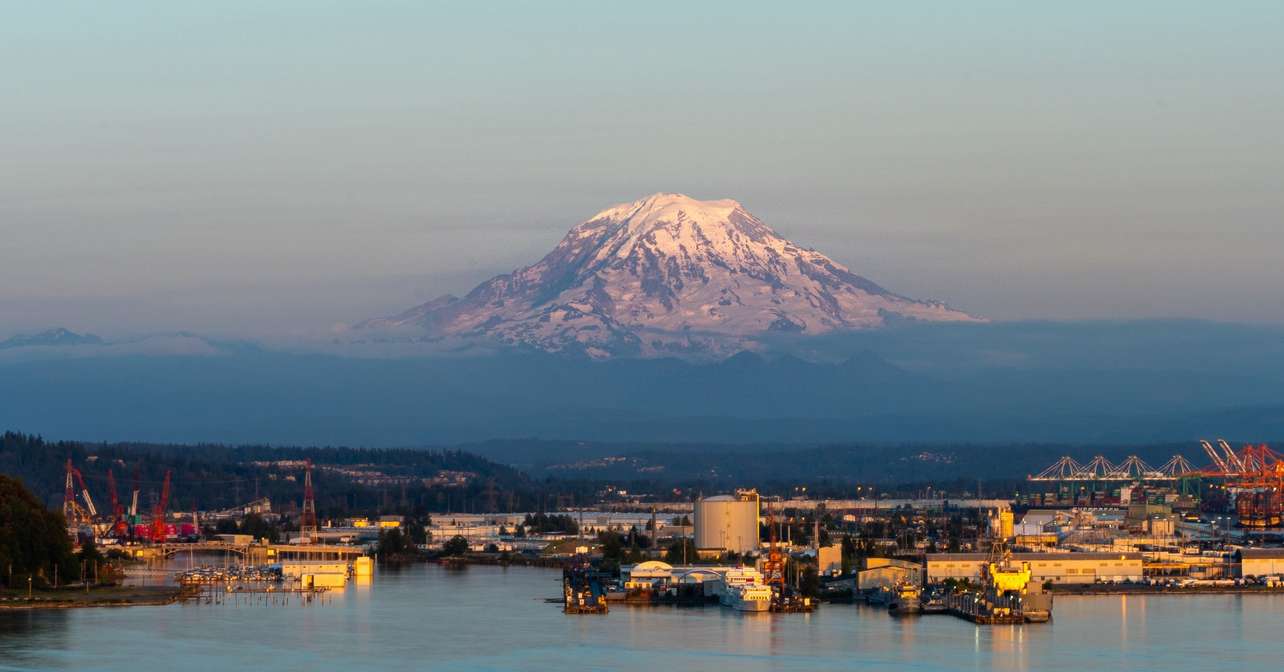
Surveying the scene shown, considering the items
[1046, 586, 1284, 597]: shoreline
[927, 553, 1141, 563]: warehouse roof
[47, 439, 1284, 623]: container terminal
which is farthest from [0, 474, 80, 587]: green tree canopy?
[1046, 586, 1284, 597]: shoreline

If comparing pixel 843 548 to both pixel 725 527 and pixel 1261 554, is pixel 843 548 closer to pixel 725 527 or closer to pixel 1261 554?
pixel 725 527

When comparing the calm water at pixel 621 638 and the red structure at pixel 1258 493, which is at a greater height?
the red structure at pixel 1258 493

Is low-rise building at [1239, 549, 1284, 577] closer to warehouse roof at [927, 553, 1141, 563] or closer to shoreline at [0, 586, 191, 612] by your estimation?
warehouse roof at [927, 553, 1141, 563]

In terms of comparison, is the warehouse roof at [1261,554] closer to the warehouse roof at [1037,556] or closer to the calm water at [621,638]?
the warehouse roof at [1037,556]

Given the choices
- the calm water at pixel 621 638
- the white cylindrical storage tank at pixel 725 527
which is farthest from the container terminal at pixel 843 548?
the calm water at pixel 621 638

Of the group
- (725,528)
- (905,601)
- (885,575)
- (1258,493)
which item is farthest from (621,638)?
(1258,493)

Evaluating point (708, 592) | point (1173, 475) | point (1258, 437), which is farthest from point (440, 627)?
point (1258, 437)
